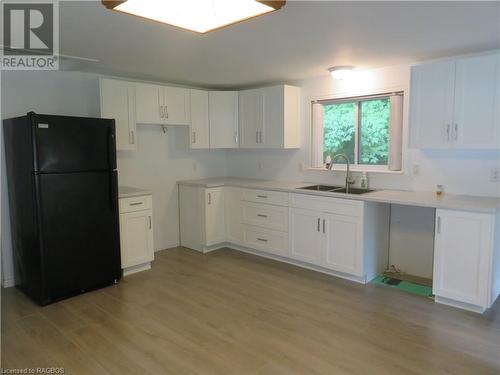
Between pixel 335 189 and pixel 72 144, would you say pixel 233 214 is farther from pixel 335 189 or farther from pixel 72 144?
pixel 72 144

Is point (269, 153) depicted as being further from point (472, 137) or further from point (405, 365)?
point (405, 365)

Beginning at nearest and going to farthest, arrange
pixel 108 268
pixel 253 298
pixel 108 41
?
pixel 108 41
pixel 253 298
pixel 108 268

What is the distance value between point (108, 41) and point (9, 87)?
4.69 feet

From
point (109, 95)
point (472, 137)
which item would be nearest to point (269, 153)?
point (109, 95)

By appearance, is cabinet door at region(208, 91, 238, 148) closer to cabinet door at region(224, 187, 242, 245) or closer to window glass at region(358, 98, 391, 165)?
cabinet door at region(224, 187, 242, 245)

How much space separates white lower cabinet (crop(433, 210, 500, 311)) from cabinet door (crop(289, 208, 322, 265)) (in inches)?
46.6

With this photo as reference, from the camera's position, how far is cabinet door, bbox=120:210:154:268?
3871 mm

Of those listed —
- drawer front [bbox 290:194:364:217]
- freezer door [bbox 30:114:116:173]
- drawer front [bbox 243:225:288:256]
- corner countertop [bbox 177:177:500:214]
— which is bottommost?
drawer front [bbox 243:225:288:256]

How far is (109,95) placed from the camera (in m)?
3.90

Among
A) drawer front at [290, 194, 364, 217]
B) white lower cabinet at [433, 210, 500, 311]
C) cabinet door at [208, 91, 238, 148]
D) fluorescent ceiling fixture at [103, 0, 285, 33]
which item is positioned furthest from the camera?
cabinet door at [208, 91, 238, 148]

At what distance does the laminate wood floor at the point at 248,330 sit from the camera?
234 centimetres

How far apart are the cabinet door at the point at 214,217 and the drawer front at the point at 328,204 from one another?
1.11m

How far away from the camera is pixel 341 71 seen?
379cm

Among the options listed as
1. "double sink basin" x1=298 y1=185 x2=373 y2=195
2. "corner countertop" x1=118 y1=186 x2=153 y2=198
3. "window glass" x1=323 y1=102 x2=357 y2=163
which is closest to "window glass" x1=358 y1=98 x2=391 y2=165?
"window glass" x1=323 y1=102 x2=357 y2=163
